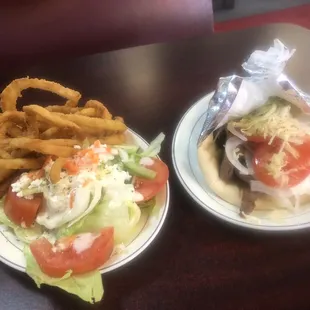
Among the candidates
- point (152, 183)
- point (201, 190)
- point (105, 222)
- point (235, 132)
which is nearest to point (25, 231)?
point (105, 222)

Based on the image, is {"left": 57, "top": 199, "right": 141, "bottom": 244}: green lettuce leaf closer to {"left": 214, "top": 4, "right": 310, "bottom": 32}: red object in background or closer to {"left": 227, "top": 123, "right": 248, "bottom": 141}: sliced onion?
{"left": 227, "top": 123, "right": 248, "bottom": 141}: sliced onion

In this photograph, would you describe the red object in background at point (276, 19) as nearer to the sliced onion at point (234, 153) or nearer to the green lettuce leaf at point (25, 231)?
the sliced onion at point (234, 153)

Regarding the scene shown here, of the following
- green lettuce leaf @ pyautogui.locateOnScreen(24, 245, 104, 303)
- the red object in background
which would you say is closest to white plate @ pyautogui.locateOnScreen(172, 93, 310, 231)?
green lettuce leaf @ pyautogui.locateOnScreen(24, 245, 104, 303)

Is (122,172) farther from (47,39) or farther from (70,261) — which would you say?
(47,39)

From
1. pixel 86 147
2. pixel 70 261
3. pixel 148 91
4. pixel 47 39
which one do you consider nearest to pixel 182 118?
pixel 148 91

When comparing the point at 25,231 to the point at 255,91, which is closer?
the point at 25,231

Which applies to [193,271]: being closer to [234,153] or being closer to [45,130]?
[234,153]

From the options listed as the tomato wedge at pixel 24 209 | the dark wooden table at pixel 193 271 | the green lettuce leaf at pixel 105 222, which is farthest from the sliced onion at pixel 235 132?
the tomato wedge at pixel 24 209
